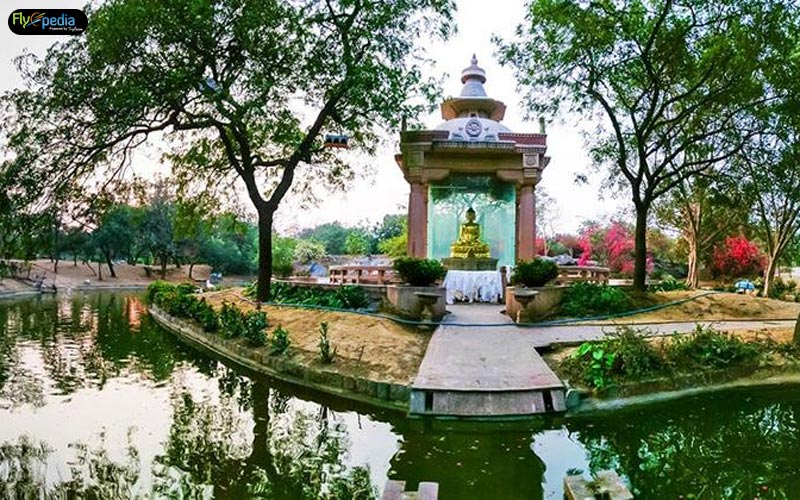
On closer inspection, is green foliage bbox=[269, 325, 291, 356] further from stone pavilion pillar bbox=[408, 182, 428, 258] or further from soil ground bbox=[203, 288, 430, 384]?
stone pavilion pillar bbox=[408, 182, 428, 258]

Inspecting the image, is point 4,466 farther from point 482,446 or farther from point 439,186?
point 439,186

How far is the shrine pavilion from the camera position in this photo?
51.4 ft

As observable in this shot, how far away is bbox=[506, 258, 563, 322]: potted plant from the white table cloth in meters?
2.69

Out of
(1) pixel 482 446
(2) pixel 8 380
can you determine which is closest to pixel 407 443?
(1) pixel 482 446

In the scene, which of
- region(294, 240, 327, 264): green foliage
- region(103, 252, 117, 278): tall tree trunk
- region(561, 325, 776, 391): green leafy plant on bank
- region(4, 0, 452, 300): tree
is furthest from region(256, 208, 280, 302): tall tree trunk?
region(103, 252, 117, 278): tall tree trunk

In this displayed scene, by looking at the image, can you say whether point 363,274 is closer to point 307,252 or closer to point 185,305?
point 185,305

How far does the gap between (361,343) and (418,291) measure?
6.09 feet

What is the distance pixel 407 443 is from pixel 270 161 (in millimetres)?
9770

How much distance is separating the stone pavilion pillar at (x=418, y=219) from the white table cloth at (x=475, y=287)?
6.33 ft

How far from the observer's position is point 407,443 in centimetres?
562

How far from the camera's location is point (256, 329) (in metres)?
10.3

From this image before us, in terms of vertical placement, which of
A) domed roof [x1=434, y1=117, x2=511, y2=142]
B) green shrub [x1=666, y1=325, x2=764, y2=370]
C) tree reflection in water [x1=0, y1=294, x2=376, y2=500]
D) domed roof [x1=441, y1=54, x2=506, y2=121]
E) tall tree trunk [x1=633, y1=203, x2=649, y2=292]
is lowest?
tree reflection in water [x1=0, y1=294, x2=376, y2=500]

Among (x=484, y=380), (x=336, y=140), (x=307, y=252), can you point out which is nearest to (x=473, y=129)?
(x=336, y=140)

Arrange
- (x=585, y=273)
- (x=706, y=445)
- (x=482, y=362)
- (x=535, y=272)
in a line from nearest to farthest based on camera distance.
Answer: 1. (x=706, y=445)
2. (x=482, y=362)
3. (x=535, y=272)
4. (x=585, y=273)
